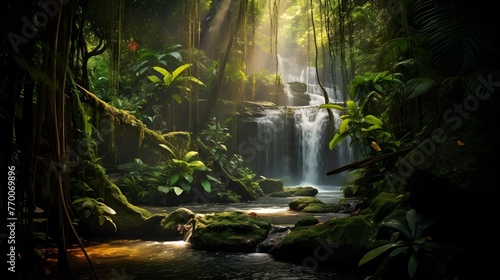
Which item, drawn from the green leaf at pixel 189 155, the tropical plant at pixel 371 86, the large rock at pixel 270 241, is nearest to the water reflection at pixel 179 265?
the large rock at pixel 270 241

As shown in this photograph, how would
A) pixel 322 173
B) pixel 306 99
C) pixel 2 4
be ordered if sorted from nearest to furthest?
pixel 2 4 < pixel 322 173 < pixel 306 99

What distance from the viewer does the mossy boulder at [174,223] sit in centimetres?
631

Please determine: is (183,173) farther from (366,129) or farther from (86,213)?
(366,129)

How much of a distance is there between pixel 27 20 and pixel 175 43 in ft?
45.9

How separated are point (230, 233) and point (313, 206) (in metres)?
3.86

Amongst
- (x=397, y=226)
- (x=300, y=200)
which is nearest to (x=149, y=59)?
(x=300, y=200)

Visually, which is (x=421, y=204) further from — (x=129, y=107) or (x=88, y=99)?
(x=129, y=107)

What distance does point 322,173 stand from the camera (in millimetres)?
19391

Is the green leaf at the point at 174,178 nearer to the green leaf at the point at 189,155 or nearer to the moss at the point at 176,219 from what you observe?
the green leaf at the point at 189,155

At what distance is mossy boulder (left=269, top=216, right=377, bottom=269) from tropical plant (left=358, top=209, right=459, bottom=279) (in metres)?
0.86

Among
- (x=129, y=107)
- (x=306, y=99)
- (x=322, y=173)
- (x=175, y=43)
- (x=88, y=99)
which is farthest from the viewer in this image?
(x=306, y=99)

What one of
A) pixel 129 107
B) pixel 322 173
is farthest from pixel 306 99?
pixel 129 107

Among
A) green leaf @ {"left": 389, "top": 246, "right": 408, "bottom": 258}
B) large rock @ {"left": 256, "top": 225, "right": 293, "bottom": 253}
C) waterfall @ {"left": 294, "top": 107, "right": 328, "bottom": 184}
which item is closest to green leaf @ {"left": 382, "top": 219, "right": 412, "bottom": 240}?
green leaf @ {"left": 389, "top": 246, "right": 408, "bottom": 258}

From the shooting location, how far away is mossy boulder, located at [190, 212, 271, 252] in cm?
544
